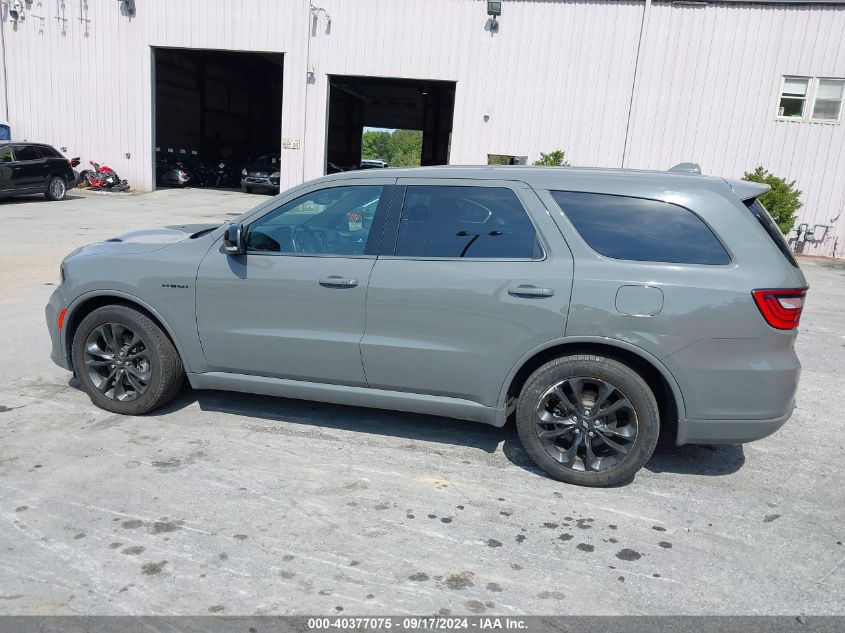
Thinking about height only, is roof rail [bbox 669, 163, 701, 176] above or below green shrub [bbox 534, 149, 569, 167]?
below

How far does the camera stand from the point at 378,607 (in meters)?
2.78

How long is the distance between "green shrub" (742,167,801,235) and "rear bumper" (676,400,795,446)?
13.8 m

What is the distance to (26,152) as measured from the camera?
17469 millimetres

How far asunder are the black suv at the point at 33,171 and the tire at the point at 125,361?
1501 centimetres

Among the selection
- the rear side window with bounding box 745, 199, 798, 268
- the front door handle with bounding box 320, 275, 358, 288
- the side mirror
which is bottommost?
the front door handle with bounding box 320, 275, 358, 288

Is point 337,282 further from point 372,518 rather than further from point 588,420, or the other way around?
point 588,420

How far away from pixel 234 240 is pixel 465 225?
4.73 feet

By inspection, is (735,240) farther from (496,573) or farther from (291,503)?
(291,503)

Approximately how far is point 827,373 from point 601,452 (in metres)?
3.84

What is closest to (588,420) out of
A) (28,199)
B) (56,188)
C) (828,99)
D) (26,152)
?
(828,99)

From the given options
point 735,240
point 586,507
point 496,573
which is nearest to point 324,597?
point 496,573

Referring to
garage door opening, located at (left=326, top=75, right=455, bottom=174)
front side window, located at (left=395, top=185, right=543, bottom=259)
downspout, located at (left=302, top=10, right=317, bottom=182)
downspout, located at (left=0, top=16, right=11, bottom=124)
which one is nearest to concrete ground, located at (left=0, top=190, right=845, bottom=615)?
front side window, located at (left=395, top=185, right=543, bottom=259)

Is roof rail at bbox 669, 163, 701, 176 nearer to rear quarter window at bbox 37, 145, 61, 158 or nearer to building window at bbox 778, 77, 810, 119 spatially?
building window at bbox 778, 77, 810, 119

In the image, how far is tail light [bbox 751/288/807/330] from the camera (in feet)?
11.6
